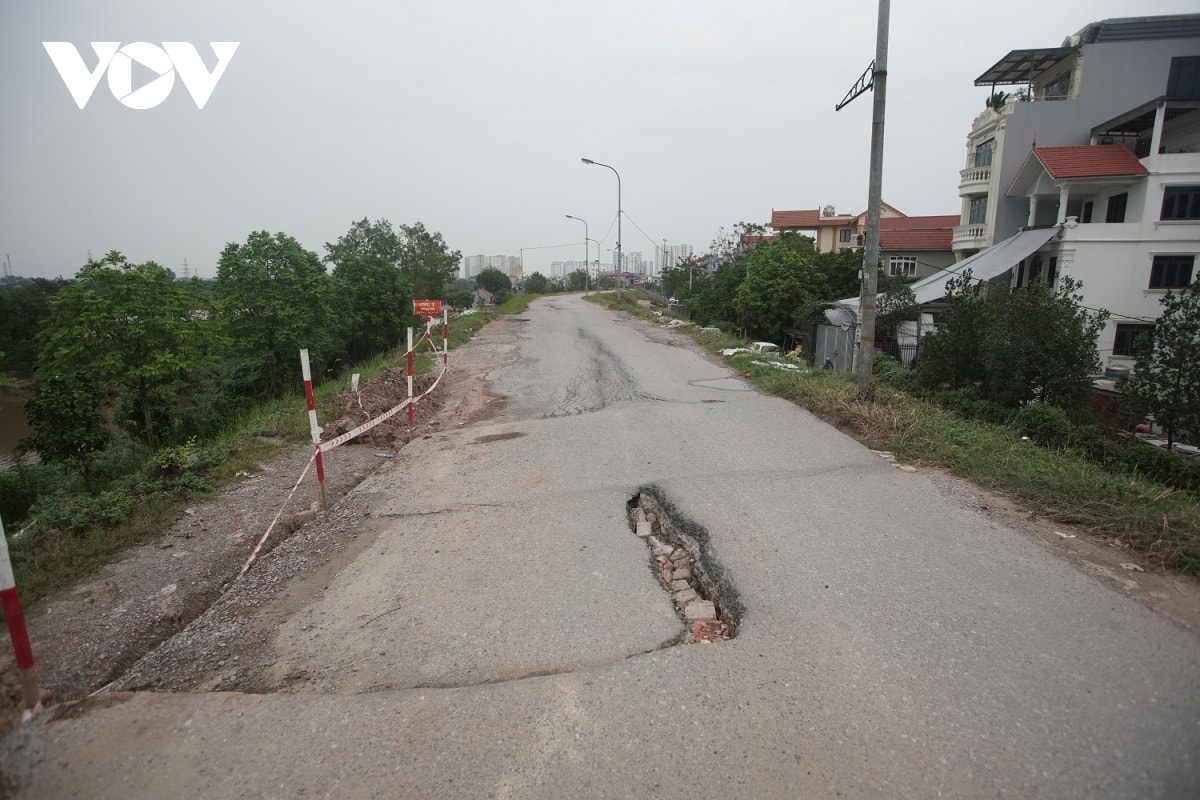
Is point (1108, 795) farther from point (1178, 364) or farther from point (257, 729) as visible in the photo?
point (1178, 364)

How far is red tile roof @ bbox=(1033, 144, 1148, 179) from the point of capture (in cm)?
2075

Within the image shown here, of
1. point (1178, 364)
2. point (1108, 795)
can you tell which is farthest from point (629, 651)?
point (1178, 364)

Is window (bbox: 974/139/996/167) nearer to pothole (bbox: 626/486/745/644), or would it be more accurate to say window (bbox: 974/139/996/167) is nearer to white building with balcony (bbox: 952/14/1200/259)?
white building with balcony (bbox: 952/14/1200/259)

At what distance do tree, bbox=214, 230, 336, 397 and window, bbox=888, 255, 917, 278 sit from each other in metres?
30.5

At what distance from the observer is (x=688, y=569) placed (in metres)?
4.30

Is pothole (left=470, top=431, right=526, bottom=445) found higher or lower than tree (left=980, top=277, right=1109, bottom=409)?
lower

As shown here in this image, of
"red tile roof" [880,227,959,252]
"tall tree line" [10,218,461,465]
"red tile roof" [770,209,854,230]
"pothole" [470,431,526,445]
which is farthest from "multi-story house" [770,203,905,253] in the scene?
"pothole" [470,431,526,445]

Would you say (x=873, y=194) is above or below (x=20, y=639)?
above

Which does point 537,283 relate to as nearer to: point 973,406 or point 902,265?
point 902,265

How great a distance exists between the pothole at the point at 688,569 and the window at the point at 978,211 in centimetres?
2871

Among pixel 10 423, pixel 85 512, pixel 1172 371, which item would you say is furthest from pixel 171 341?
pixel 10 423

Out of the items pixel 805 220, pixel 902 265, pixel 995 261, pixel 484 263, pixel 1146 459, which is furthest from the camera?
pixel 484 263

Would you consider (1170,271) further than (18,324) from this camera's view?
No

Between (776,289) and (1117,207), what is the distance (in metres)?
12.0
